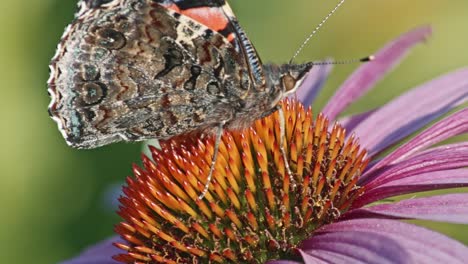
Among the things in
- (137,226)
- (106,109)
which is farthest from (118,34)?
(137,226)

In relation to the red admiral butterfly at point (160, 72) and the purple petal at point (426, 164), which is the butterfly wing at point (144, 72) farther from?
the purple petal at point (426, 164)

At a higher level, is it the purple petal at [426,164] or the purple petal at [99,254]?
the purple petal at [426,164]

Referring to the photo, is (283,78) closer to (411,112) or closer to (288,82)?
(288,82)

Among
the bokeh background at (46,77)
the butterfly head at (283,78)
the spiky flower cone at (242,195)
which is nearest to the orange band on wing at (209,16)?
the butterfly head at (283,78)

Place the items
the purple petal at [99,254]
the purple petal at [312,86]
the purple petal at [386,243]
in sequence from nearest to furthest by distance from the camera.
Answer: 1. the purple petal at [386,243]
2. the purple petal at [99,254]
3. the purple petal at [312,86]

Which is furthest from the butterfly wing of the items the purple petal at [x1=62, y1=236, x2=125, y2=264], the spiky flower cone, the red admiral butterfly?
the purple petal at [x1=62, y1=236, x2=125, y2=264]

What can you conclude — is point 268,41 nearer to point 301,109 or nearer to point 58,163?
point 58,163

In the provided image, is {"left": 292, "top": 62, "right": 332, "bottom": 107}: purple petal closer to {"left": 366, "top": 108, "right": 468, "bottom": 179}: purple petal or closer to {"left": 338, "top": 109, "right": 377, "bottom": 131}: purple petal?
{"left": 338, "top": 109, "right": 377, "bottom": 131}: purple petal
